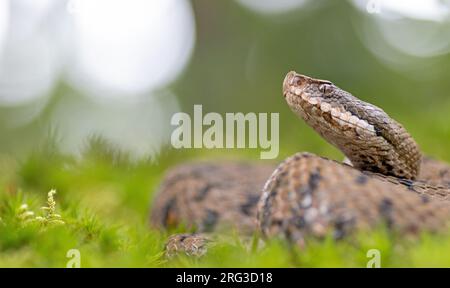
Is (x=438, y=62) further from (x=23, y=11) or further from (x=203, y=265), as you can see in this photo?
(x=203, y=265)

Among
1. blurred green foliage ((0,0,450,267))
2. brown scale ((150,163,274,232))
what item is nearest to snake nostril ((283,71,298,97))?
blurred green foliage ((0,0,450,267))

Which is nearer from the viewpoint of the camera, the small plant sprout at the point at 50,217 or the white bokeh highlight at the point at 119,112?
the small plant sprout at the point at 50,217

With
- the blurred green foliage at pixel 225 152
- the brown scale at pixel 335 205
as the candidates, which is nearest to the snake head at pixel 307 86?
the brown scale at pixel 335 205

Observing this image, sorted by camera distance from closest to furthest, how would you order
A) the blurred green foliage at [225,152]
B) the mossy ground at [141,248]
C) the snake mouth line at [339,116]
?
the mossy ground at [141,248]
the blurred green foliage at [225,152]
the snake mouth line at [339,116]

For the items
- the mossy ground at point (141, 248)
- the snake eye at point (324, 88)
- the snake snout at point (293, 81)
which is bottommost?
the mossy ground at point (141, 248)

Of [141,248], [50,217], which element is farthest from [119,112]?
[141,248]

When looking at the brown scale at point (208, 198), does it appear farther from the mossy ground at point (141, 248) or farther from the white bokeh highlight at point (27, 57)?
the white bokeh highlight at point (27, 57)

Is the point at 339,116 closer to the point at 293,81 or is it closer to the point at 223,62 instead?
the point at 293,81

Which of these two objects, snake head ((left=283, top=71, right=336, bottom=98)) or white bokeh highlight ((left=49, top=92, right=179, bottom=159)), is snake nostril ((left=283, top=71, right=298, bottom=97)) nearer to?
snake head ((left=283, top=71, right=336, bottom=98))
